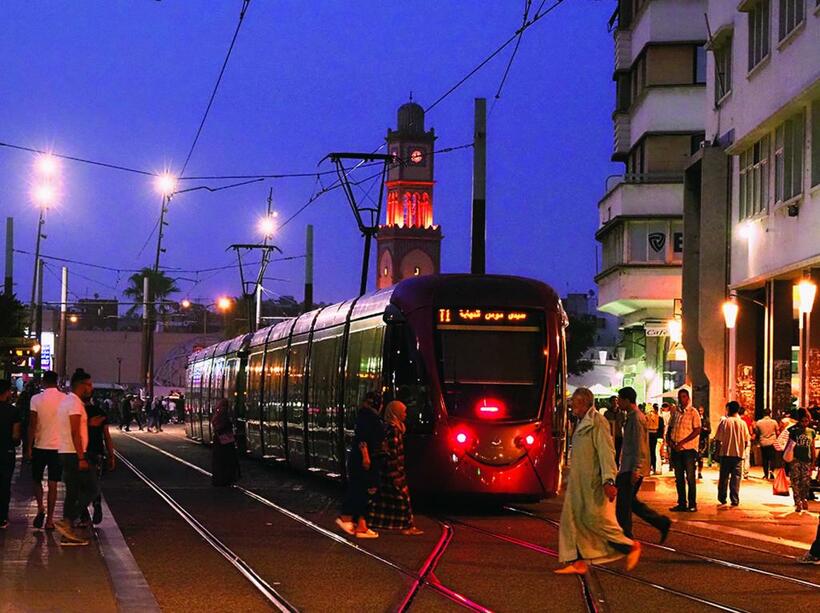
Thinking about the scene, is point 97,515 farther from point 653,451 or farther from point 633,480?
point 653,451

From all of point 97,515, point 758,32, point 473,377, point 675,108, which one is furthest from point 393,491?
point 675,108

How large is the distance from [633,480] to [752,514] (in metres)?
6.39

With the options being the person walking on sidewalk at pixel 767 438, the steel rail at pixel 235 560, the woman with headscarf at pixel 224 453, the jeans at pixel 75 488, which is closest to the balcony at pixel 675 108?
the person walking on sidewalk at pixel 767 438

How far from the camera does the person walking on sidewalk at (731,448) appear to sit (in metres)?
22.1

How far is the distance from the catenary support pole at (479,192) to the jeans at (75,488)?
51.4 ft

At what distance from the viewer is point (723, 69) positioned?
35375mm

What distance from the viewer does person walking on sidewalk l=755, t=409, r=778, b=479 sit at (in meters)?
28.1

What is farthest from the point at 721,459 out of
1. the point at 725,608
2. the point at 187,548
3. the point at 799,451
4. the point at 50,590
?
the point at 50,590

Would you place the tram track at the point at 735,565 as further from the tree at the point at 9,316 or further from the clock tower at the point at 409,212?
the clock tower at the point at 409,212

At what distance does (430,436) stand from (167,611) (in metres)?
8.84

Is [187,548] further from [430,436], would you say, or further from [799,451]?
[799,451]

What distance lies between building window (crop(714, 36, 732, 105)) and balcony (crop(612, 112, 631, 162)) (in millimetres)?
17007

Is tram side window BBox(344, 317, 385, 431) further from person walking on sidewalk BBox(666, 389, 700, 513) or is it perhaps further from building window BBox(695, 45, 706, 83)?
building window BBox(695, 45, 706, 83)

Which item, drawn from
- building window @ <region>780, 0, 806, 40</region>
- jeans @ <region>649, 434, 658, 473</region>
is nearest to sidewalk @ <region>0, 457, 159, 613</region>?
jeans @ <region>649, 434, 658, 473</region>
